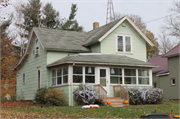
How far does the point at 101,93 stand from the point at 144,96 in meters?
3.76

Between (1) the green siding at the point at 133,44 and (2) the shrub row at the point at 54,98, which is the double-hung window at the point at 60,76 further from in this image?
(1) the green siding at the point at 133,44

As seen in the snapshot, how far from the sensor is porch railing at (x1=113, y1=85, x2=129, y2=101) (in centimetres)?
1745

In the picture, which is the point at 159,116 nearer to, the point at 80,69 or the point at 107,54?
the point at 80,69

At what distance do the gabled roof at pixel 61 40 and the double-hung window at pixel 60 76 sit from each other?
187cm

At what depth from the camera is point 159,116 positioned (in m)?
6.37

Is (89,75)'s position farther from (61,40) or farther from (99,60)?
(61,40)

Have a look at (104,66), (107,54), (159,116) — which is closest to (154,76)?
(107,54)

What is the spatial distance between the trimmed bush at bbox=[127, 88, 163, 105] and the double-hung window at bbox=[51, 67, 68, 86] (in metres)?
4.97

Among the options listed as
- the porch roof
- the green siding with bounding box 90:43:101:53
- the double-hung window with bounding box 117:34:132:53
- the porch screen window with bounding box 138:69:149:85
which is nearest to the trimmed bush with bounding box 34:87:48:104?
the porch roof

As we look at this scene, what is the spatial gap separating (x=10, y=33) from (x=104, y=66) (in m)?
21.7

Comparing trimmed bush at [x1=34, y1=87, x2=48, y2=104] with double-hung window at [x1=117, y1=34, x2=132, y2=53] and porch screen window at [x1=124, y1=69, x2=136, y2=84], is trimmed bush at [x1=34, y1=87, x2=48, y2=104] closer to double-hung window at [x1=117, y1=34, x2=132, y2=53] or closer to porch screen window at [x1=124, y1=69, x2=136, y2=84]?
porch screen window at [x1=124, y1=69, x2=136, y2=84]

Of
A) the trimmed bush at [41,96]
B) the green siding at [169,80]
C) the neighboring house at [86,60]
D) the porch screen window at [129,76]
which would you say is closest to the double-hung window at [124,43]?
A: the neighboring house at [86,60]

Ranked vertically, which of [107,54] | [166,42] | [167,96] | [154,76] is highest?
[166,42]

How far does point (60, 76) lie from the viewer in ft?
61.8
